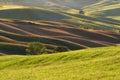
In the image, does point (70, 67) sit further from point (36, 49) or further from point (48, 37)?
point (48, 37)

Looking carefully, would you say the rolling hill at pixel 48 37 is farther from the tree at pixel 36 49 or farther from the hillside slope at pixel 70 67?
the hillside slope at pixel 70 67

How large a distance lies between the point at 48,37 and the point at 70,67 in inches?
2530

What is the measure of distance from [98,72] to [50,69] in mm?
7627

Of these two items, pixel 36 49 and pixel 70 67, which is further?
pixel 36 49

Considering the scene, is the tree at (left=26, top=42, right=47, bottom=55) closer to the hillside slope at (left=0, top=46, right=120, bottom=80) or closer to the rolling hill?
the rolling hill

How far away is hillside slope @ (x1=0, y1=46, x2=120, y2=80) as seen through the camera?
29.2 metres

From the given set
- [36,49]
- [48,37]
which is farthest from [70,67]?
[48,37]

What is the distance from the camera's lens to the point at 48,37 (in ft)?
323

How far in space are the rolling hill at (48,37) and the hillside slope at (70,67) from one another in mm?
38761

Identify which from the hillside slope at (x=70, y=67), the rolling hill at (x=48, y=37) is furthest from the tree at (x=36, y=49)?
the hillside slope at (x=70, y=67)

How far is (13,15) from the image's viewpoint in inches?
7146

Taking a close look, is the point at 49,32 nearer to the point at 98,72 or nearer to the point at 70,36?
the point at 70,36

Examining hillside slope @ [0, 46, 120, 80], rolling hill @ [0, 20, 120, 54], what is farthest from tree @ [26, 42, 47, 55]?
hillside slope @ [0, 46, 120, 80]

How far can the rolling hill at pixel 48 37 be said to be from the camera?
8638 centimetres
